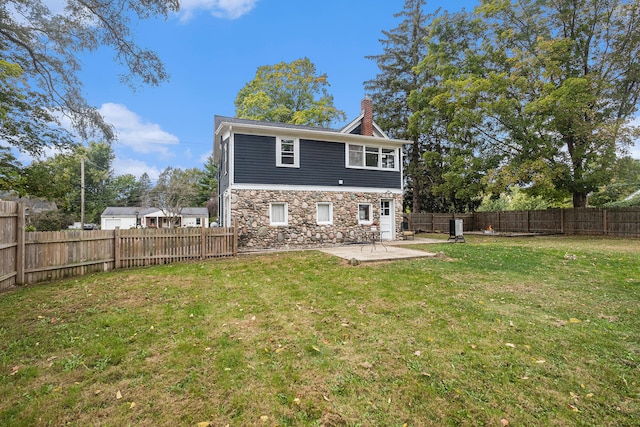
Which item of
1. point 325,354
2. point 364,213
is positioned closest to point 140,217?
point 364,213

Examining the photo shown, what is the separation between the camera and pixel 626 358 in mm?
3361

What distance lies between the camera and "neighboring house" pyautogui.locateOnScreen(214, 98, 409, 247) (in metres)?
13.3

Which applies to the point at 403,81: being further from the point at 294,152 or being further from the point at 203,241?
the point at 203,241

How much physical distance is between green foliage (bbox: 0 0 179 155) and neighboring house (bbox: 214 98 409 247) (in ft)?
16.8

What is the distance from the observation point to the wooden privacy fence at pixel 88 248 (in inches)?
273

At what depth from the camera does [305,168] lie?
14359 mm

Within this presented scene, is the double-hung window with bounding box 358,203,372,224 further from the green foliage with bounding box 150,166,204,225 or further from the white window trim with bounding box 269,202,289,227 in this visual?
the green foliage with bounding box 150,166,204,225

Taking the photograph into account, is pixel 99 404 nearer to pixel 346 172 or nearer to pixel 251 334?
pixel 251 334

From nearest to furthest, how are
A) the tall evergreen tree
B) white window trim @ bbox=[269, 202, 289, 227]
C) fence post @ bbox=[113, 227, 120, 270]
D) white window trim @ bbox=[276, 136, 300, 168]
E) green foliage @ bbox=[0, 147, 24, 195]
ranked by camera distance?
green foliage @ bbox=[0, 147, 24, 195] < fence post @ bbox=[113, 227, 120, 270] < white window trim @ bbox=[269, 202, 289, 227] < white window trim @ bbox=[276, 136, 300, 168] < the tall evergreen tree

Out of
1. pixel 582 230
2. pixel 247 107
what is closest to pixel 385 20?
pixel 247 107

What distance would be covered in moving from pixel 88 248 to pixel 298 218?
796 centimetres

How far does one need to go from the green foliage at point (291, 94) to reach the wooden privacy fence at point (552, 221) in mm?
13179

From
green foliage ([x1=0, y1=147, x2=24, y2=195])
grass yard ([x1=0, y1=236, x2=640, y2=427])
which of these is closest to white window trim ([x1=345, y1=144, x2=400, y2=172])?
grass yard ([x1=0, y1=236, x2=640, y2=427])

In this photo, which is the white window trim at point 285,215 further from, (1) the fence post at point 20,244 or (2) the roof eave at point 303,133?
(1) the fence post at point 20,244
